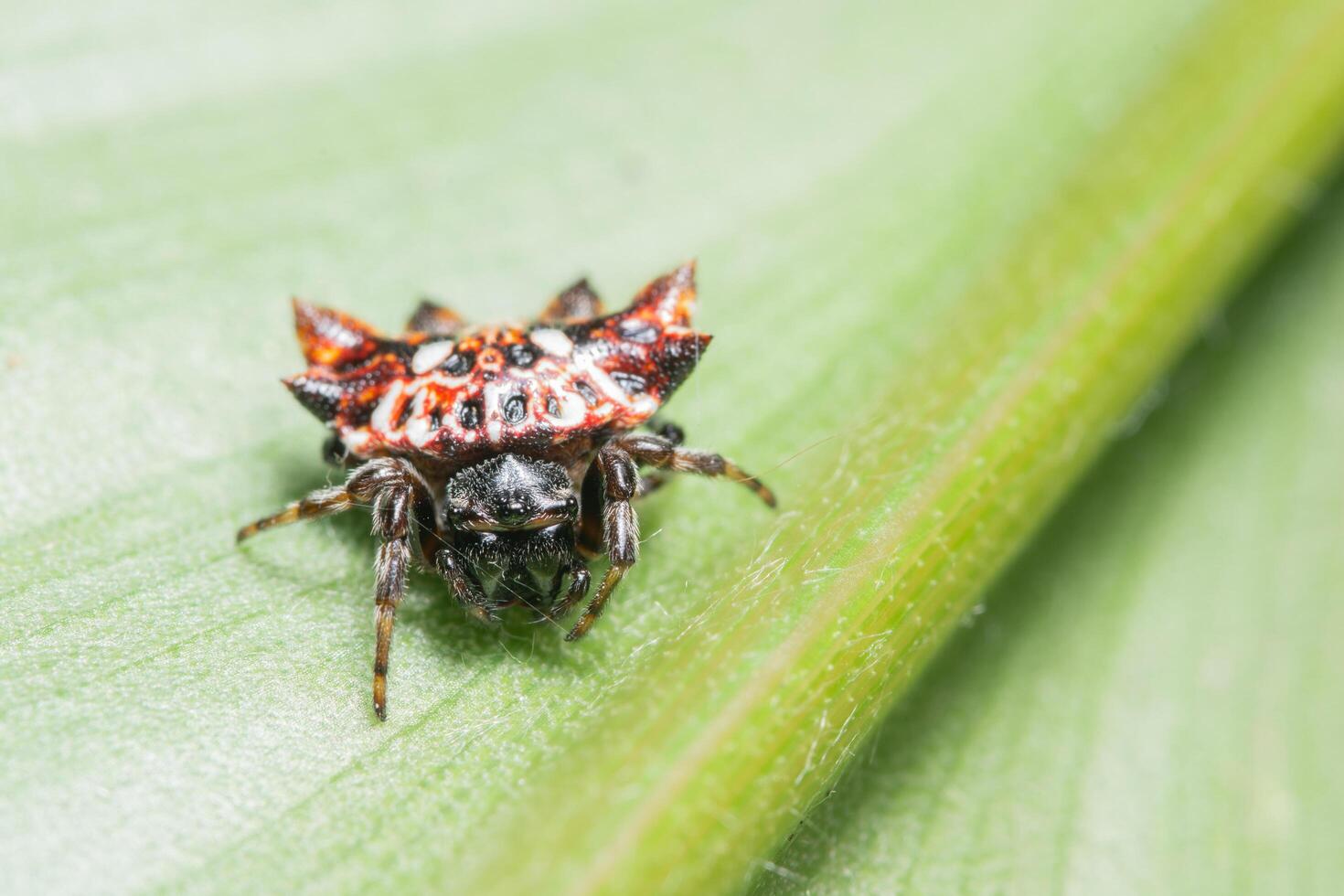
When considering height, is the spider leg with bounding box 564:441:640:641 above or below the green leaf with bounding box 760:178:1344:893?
above

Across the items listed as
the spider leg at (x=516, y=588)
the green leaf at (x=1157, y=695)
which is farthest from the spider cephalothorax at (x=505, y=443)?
the green leaf at (x=1157, y=695)

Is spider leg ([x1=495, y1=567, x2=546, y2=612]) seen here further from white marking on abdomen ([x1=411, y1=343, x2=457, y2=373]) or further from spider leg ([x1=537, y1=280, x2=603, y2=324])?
spider leg ([x1=537, y1=280, x2=603, y2=324])

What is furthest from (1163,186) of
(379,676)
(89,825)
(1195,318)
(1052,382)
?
(89,825)

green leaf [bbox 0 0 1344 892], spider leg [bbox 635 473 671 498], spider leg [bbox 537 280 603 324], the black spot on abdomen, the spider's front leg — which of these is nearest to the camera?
green leaf [bbox 0 0 1344 892]

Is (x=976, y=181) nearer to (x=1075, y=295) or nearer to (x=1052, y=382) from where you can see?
(x=1075, y=295)

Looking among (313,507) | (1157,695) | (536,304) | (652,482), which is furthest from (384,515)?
(1157,695)

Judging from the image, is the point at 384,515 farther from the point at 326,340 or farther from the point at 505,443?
the point at 326,340

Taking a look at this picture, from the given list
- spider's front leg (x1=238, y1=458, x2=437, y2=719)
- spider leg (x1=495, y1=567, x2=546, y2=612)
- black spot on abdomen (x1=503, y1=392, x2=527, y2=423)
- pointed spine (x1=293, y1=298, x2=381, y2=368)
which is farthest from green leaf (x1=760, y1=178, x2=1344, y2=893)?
pointed spine (x1=293, y1=298, x2=381, y2=368)
